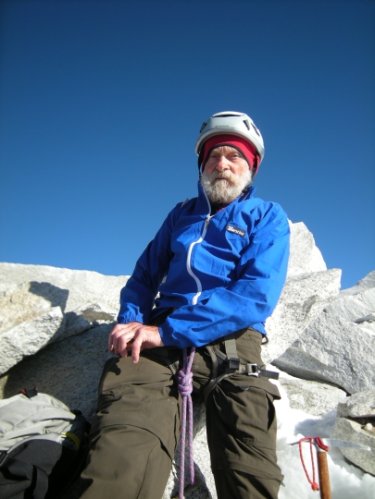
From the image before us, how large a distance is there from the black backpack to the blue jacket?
1144mm

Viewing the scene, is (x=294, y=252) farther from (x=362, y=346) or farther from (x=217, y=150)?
(x=217, y=150)

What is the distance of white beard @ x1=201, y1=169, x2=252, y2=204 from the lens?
4.71 meters

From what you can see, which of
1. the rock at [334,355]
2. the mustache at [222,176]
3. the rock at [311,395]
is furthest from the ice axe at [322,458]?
the mustache at [222,176]

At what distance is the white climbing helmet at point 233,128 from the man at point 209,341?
2cm

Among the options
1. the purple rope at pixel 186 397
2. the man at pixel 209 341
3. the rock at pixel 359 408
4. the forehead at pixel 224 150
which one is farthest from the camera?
the forehead at pixel 224 150

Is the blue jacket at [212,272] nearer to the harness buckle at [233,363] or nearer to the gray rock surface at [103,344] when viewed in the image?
the harness buckle at [233,363]

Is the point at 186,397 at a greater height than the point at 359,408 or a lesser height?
lesser

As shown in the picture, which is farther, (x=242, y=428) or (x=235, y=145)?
(x=235, y=145)

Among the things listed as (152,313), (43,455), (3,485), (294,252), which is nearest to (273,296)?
(152,313)

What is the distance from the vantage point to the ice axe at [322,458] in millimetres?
3191

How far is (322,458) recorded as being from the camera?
10.7ft

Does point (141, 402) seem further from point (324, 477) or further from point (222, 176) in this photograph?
point (222, 176)

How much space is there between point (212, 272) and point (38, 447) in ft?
7.22

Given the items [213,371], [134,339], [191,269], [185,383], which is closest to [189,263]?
[191,269]
